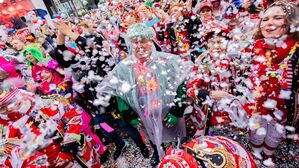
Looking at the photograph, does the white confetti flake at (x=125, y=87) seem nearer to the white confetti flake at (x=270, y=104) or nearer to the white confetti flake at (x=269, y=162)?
the white confetti flake at (x=270, y=104)

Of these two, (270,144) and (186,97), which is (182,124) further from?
(270,144)

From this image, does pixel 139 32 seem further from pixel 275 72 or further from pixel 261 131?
pixel 261 131

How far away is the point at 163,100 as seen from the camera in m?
2.40

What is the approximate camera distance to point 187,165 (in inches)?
55.0

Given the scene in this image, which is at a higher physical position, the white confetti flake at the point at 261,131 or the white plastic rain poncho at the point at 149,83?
the white plastic rain poncho at the point at 149,83

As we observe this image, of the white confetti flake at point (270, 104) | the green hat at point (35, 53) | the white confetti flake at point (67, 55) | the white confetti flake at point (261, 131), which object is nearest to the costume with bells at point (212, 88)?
the white confetti flake at point (261, 131)

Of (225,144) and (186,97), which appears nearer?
(225,144)

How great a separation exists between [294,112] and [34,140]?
2574 mm

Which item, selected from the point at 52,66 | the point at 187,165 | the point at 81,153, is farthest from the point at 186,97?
the point at 52,66

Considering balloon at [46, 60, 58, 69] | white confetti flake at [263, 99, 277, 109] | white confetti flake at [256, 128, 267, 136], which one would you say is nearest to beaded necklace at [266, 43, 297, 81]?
white confetti flake at [263, 99, 277, 109]

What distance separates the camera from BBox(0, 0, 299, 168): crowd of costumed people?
1.96m

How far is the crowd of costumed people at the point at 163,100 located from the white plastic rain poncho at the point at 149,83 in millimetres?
11

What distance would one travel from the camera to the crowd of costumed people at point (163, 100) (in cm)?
196

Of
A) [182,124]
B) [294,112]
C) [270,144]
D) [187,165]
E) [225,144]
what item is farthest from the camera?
[182,124]
